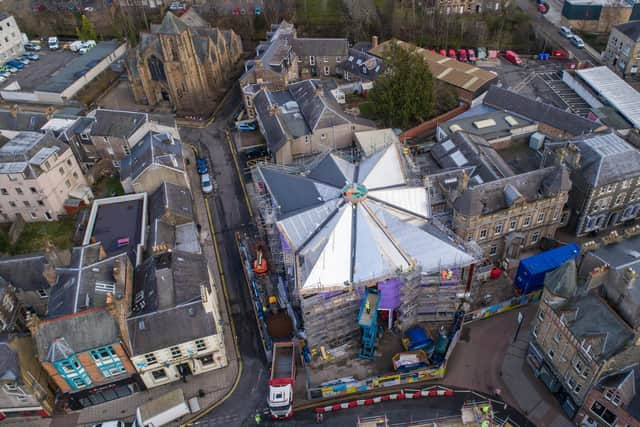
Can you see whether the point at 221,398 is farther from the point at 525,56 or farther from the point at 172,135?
the point at 525,56

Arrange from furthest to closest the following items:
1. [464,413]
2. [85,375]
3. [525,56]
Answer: [525,56]
[85,375]
[464,413]

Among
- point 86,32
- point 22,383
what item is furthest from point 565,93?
point 86,32

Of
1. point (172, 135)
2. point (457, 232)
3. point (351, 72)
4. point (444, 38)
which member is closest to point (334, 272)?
point (457, 232)

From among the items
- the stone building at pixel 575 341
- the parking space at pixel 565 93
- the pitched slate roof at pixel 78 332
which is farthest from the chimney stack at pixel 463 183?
the parking space at pixel 565 93

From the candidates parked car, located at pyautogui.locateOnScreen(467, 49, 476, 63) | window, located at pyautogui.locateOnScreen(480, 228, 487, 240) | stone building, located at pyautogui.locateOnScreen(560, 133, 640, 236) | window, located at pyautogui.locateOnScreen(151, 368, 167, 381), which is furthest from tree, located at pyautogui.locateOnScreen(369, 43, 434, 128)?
window, located at pyautogui.locateOnScreen(151, 368, 167, 381)

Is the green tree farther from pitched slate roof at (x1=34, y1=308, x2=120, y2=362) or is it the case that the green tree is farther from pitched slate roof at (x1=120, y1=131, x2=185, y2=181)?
pitched slate roof at (x1=34, y1=308, x2=120, y2=362)

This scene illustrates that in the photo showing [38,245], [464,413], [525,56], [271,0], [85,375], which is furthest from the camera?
[271,0]

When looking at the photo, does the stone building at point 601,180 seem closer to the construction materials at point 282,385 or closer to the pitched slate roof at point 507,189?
the pitched slate roof at point 507,189

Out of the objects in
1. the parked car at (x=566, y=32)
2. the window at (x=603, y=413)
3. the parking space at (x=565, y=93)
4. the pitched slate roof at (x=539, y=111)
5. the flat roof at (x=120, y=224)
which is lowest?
the window at (x=603, y=413)
